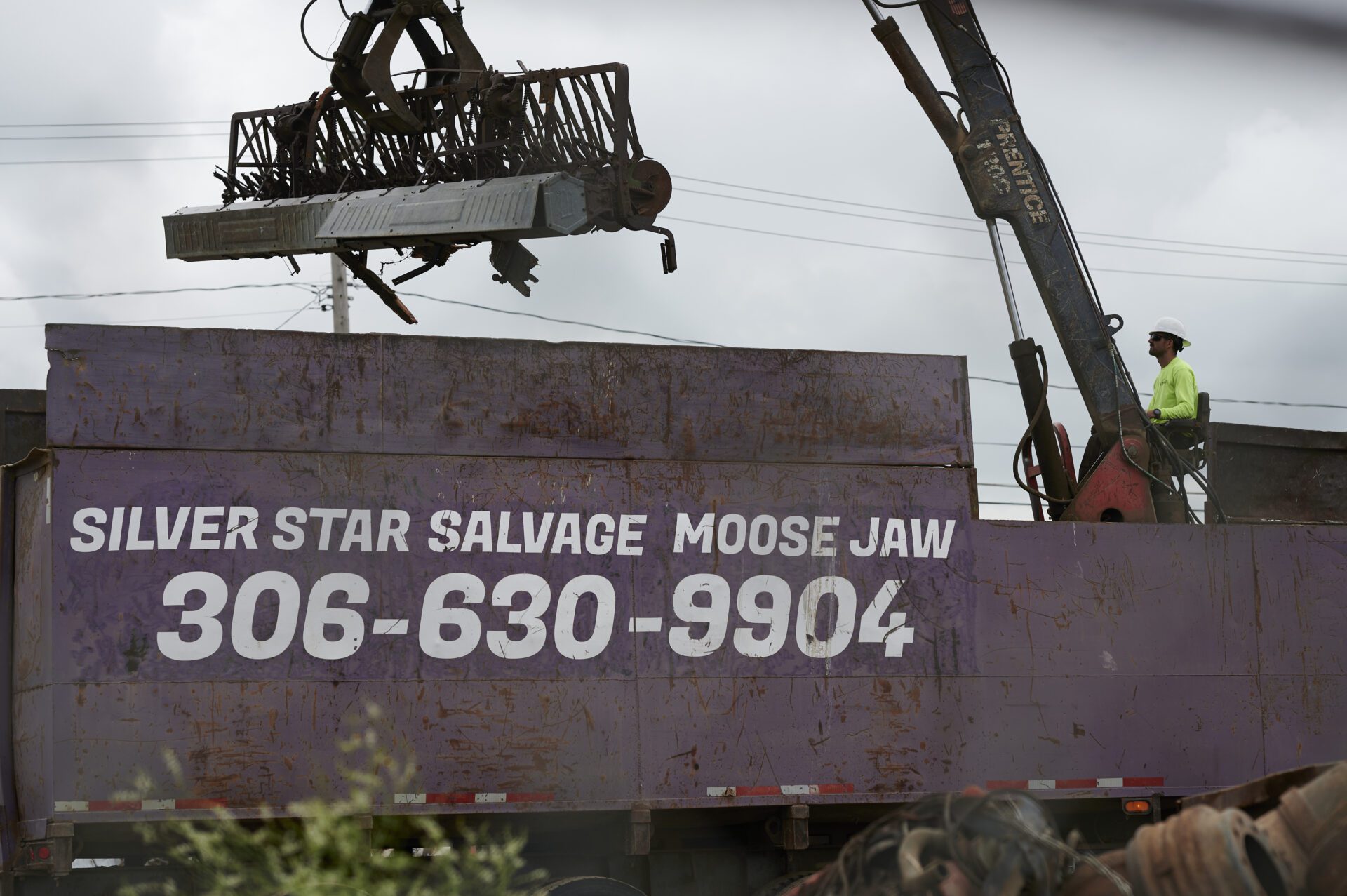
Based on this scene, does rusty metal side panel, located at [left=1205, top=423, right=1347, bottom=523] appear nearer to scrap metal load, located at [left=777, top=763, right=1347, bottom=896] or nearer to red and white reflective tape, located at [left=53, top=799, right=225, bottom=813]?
scrap metal load, located at [left=777, top=763, right=1347, bottom=896]

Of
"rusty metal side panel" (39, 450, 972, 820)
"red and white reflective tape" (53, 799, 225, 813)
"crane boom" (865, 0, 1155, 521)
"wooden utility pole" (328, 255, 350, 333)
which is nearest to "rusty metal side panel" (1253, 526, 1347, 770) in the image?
"crane boom" (865, 0, 1155, 521)

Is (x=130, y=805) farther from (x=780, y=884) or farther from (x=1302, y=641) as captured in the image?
(x=1302, y=641)

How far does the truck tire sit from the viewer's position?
662 centimetres

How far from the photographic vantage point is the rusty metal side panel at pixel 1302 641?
763 centimetres

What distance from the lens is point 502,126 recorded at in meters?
8.48

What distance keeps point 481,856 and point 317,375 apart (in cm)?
249

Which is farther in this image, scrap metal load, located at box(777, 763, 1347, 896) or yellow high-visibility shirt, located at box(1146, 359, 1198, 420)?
yellow high-visibility shirt, located at box(1146, 359, 1198, 420)

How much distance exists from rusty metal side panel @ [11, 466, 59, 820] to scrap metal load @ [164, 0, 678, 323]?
243cm

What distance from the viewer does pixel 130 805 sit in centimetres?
624

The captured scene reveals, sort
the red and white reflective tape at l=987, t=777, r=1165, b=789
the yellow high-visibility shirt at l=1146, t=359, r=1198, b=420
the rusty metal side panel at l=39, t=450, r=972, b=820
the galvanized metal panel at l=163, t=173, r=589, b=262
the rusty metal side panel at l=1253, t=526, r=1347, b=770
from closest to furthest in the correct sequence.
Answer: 1. the rusty metal side panel at l=39, t=450, r=972, b=820
2. the red and white reflective tape at l=987, t=777, r=1165, b=789
3. the rusty metal side panel at l=1253, t=526, r=1347, b=770
4. the galvanized metal panel at l=163, t=173, r=589, b=262
5. the yellow high-visibility shirt at l=1146, t=359, r=1198, b=420

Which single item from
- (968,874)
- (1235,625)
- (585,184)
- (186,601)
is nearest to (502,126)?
(585,184)

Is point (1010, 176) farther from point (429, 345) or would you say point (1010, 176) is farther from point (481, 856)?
point (481, 856)

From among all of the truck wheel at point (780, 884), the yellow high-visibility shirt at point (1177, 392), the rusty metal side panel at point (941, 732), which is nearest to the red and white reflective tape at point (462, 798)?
the rusty metal side panel at point (941, 732)

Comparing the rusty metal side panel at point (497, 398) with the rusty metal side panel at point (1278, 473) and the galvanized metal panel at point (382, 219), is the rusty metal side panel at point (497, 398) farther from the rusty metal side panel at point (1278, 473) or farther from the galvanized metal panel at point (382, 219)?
the rusty metal side panel at point (1278, 473)
